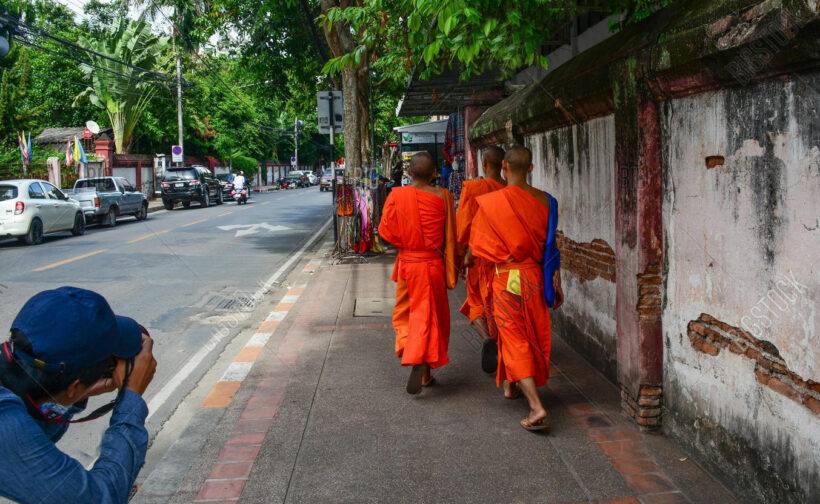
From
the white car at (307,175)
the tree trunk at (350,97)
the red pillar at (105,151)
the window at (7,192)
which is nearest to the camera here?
the tree trunk at (350,97)

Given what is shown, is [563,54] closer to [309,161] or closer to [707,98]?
[707,98]

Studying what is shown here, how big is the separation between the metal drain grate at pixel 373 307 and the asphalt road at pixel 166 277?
1274 millimetres

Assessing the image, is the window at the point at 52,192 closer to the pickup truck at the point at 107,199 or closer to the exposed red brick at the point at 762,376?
the pickup truck at the point at 107,199

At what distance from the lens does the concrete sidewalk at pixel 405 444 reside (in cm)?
355

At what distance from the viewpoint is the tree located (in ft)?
100

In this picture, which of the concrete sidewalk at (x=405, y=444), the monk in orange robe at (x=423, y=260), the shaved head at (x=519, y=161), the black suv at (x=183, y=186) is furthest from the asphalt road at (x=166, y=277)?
the black suv at (x=183, y=186)

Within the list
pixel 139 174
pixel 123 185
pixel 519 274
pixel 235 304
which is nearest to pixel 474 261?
pixel 519 274

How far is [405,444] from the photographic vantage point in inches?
163

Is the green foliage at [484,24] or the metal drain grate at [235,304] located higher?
the green foliage at [484,24]

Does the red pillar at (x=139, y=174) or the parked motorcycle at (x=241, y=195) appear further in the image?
the red pillar at (x=139, y=174)

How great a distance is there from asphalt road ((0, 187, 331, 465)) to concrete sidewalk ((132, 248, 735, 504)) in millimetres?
642

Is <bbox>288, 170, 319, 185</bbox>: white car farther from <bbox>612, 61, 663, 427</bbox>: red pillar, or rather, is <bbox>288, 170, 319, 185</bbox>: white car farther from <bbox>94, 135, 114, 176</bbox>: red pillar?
<bbox>612, 61, 663, 427</bbox>: red pillar

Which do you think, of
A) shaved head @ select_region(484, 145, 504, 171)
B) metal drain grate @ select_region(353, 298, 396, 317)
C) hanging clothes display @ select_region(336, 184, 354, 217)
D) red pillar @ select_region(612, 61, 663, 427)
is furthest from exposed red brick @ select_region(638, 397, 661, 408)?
hanging clothes display @ select_region(336, 184, 354, 217)

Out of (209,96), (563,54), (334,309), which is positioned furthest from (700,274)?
(209,96)
